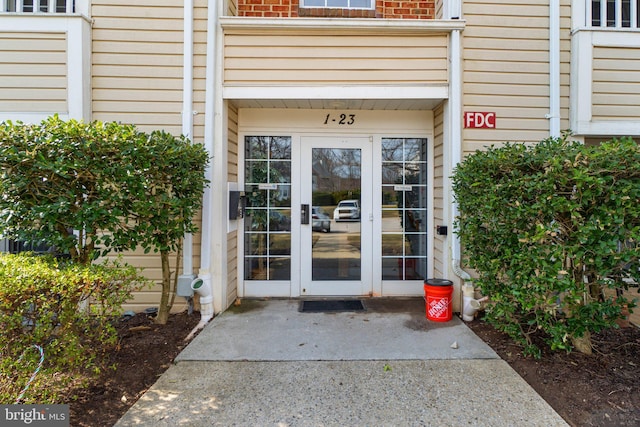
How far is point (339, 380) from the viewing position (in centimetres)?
246

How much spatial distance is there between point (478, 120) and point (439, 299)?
2070 millimetres

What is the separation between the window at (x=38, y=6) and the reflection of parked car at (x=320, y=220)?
3661mm

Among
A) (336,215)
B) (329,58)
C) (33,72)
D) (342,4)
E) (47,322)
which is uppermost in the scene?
(342,4)

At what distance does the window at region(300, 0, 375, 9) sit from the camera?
14.0ft

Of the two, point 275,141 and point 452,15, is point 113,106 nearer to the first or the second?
point 275,141

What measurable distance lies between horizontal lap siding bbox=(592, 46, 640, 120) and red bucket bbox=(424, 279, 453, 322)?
2.66 m

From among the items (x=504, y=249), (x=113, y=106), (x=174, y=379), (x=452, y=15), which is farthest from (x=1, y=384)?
(x=452, y=15)

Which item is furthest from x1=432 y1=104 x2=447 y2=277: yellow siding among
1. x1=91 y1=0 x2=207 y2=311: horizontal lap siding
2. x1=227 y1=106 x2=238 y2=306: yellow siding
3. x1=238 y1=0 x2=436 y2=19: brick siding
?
x1=91 y1=0 x2=207 y2=311: horizontal lap siding

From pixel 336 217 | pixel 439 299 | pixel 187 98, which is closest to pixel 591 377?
pixel 439 299

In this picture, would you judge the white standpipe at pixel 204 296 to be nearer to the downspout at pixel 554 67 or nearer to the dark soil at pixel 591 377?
the dark soil at pixel 591 377

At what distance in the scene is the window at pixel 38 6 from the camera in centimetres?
375

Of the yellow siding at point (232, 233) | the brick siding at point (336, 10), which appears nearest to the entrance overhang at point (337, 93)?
the yellow siding at point (232, 233)

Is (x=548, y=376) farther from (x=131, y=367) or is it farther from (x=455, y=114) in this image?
(x=131, y=367)

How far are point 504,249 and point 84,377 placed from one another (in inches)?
133
